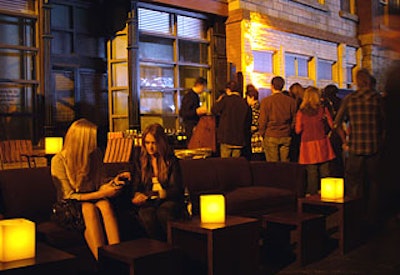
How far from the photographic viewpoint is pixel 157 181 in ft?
15.5

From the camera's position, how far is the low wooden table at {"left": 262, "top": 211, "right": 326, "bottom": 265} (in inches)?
A: 177

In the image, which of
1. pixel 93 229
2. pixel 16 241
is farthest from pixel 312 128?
pixel 16 241

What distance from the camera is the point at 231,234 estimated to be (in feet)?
12.7

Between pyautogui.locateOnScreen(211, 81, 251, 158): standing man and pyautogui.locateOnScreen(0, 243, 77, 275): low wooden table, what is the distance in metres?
4.26

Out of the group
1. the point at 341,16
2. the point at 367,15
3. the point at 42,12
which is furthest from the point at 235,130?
the point at 367,15

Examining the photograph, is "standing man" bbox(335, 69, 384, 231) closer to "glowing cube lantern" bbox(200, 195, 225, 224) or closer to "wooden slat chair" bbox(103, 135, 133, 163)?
"glowing cube lantern" bbox(200, 195, 225, 224)

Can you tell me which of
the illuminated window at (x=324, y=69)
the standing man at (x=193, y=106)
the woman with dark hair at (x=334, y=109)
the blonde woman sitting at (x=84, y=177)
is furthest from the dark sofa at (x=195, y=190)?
the illuminated window at (x=324, y=69)

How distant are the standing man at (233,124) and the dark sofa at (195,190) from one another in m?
0.63

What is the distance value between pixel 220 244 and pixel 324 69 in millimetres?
9885

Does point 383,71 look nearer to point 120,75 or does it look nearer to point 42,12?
point 42,12

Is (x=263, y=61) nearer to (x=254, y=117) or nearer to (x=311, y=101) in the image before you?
(x=254, y=117)

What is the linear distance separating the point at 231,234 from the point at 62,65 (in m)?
5.72

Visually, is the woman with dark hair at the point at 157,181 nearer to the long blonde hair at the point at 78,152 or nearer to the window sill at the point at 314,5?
the long blonde hair at the point at 78,152

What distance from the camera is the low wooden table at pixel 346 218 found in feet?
16.0
